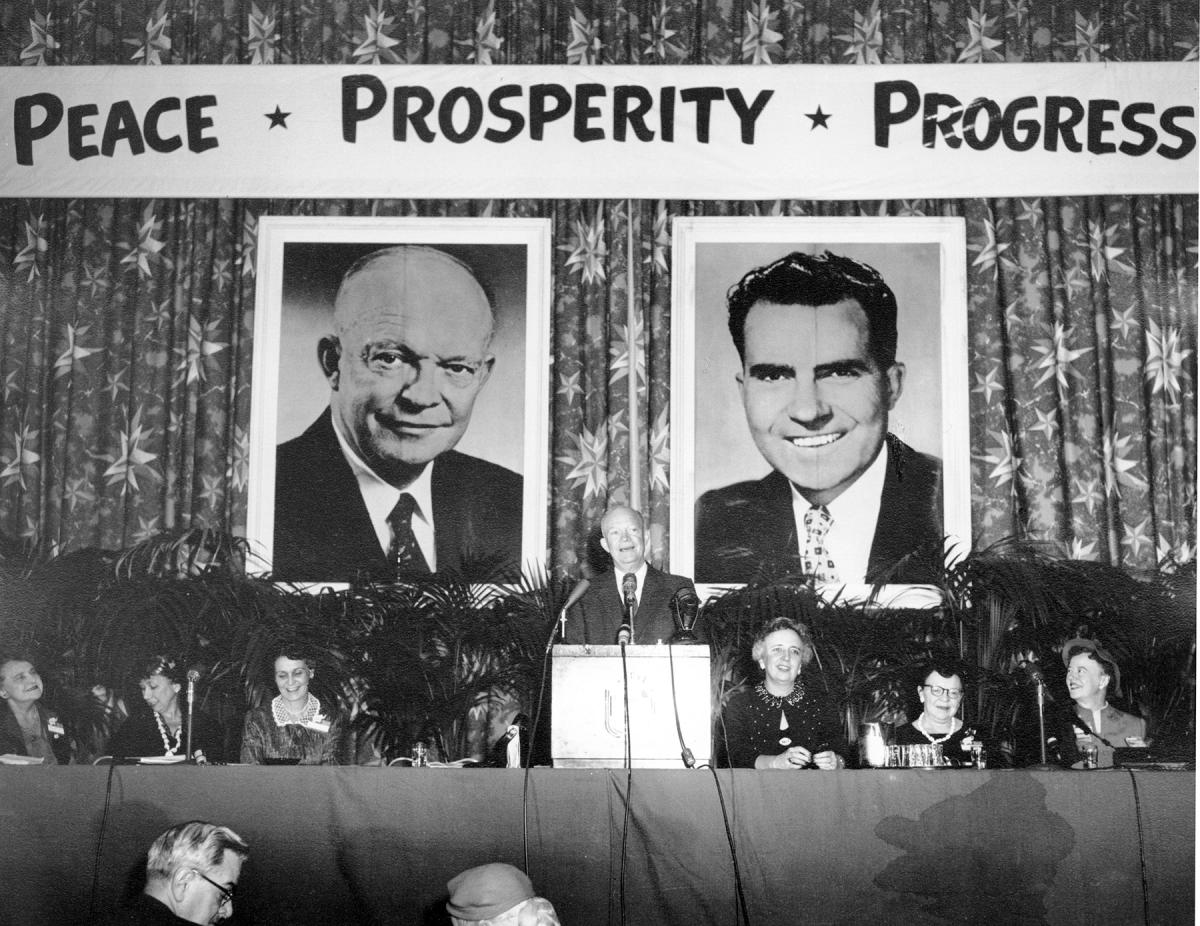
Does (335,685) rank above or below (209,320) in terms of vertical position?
below

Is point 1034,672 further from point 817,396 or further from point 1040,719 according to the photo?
point 817,396

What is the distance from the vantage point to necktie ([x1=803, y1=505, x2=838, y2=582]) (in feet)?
22.1

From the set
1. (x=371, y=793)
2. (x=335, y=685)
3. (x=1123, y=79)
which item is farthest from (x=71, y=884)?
(x=1123, y=79)

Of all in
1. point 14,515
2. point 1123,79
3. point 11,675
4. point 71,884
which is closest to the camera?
point 71,884

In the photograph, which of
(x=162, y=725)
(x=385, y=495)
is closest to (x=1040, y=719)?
(x=162, y=725)

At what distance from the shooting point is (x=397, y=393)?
22.7ft

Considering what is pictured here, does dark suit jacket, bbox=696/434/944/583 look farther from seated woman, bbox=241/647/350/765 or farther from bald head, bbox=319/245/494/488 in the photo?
seated woman, bbox=241/647/350/765

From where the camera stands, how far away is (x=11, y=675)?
5.23 metres

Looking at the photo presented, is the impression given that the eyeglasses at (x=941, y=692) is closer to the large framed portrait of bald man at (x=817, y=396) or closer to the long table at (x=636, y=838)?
the long table at (x=636, y=838)

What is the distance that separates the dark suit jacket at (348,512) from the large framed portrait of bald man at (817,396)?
829mm

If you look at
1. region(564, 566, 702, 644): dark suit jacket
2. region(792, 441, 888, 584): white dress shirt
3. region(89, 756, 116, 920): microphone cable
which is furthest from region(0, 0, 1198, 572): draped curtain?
region(89, 756, 116, 920): microphone cable

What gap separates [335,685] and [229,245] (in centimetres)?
267

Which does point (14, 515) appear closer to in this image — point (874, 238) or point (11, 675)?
point (11, 675)

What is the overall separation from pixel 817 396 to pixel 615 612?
1900 millimetres
